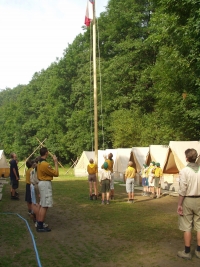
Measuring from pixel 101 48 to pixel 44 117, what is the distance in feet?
60.8

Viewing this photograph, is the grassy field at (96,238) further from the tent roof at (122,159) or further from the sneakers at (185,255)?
the tent roof at (122,159)

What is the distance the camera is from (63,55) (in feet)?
161

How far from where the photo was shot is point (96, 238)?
7449mm

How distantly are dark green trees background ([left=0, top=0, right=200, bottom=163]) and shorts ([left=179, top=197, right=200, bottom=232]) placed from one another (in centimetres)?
840

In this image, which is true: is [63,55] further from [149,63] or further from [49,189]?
[49,189]

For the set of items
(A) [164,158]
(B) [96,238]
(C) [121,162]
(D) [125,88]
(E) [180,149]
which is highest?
(D) [125,88]

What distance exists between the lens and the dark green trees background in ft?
53.9

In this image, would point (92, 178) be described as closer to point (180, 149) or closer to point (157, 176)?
point (157, 176)

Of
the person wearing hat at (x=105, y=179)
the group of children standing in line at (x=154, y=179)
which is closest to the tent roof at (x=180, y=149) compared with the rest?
the group of children standing in line at (x=154, y=179)

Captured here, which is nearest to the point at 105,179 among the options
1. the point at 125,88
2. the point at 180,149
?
the point at 180,149

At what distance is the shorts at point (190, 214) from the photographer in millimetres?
5848

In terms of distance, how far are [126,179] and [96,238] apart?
5740 millimetres

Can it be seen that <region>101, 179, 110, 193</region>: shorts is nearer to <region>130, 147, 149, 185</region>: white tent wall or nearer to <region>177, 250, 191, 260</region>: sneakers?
<region>177, 250, 191, 260</region>: sneakers

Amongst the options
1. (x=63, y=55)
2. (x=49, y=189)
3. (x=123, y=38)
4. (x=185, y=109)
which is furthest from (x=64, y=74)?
(x=49, y=189)
